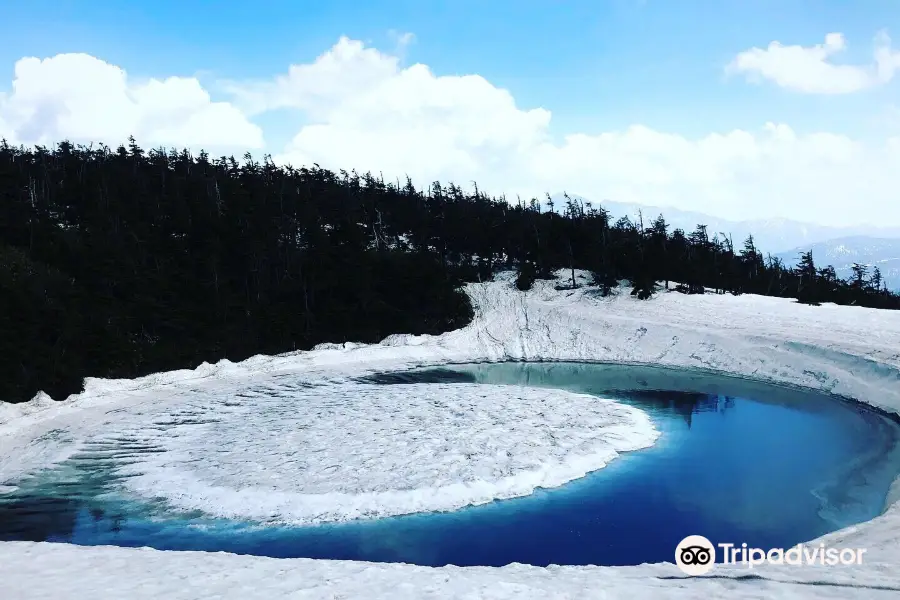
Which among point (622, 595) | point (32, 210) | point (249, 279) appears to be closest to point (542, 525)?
point (622, 595)

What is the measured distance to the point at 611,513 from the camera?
60.2 ft

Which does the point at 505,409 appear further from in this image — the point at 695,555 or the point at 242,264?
the point at 242,264

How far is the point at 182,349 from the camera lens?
47688 millimetres

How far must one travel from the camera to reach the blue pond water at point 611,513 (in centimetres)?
1609

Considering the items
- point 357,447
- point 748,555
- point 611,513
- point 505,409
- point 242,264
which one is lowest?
point 611,513

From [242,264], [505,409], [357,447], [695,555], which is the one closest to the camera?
[695,555]

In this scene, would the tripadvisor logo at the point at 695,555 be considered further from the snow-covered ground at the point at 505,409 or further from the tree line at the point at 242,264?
the tree line at the point at 242,264

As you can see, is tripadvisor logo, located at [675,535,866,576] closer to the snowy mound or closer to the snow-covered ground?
the snow-covered ground

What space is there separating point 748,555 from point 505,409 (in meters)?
17.4

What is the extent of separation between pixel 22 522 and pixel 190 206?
58.5 m

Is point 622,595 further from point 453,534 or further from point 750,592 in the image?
point 453,534

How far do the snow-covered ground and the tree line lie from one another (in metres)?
4.00

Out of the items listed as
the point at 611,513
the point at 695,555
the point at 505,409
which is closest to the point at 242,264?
the point at 505,409

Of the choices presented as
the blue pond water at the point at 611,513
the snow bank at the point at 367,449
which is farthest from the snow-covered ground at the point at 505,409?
the blue pond water at the point at 611,513
